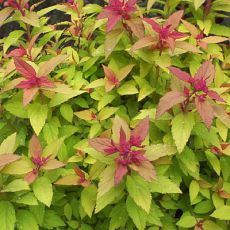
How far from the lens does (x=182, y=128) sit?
161 centimetres

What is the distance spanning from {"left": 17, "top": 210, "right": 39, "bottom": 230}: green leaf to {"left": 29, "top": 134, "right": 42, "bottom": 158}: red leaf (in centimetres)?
24

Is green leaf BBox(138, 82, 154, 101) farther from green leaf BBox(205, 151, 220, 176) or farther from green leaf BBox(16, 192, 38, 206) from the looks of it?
green leaf BBox(16, 192, 38, 206)

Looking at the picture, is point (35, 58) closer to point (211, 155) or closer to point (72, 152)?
Answer: point (72, 152)

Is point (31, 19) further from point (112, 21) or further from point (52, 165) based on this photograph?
point (52, 165)

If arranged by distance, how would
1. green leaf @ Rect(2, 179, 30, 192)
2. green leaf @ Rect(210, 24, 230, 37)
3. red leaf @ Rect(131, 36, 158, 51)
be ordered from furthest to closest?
1. green leaf @ Rect(210, 24, 230, 37)
2. red leaf @ Rect(131, 36, 158, 51)
3. green leaf @ Rect(2, 179, 30, 192)

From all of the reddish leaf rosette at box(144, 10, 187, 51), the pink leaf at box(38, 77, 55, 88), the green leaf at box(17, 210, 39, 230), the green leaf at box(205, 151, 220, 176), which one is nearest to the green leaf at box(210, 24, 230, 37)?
the reddish leaf rosette at box(144, 10, 187, 51)

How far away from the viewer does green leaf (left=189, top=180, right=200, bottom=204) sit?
178 centimetres

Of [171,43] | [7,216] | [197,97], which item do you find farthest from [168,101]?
[7,216]

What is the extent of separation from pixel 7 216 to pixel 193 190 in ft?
2.63

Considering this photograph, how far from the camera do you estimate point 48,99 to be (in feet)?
6.23

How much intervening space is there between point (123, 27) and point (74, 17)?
0.48 meters

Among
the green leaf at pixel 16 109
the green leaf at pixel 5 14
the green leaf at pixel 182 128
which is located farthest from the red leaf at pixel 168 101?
the green leaf at pixel 5 14

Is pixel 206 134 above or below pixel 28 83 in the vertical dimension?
below

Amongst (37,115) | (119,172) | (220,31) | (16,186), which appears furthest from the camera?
(220,31)
